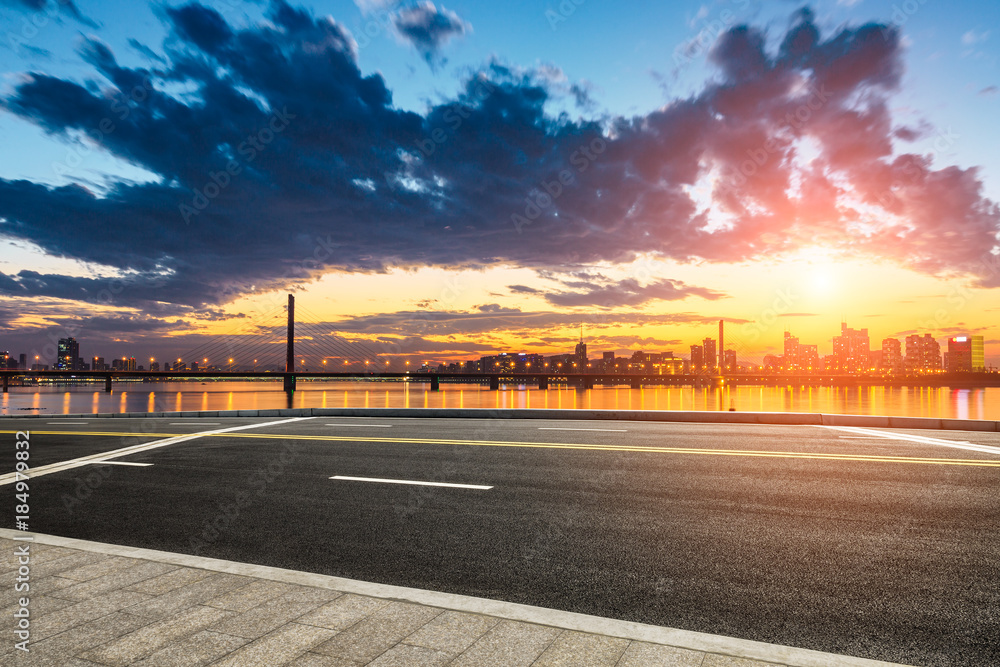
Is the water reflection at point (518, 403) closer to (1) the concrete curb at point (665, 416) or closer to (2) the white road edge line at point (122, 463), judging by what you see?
(1) the concrete curb at point (665, 416)

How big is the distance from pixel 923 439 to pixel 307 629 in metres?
14.3

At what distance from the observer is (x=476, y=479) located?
8664 mm

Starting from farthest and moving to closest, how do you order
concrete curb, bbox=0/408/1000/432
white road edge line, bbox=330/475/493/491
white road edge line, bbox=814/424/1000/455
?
concrete curb, bbox=0/408/1000/432
white road edge line, bbox=814/424/1000/455
white road edge line, bbox=330/475/493/491

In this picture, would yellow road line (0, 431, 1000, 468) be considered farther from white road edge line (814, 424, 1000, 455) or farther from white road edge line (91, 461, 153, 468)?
white road edge line (91, 461, 153, 468)

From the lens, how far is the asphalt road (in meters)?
4.14

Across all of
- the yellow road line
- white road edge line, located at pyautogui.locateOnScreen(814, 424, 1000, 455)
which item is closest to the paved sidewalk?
the yellow road line

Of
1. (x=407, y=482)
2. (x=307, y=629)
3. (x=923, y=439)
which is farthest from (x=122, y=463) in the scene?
(x=923, y=439)

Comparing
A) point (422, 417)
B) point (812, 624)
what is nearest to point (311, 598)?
point (812, 624)

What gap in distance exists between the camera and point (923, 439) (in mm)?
12938

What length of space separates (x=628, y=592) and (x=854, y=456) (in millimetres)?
8114

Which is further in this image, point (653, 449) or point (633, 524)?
point (653, 449)

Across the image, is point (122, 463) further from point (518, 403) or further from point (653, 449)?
point (518, 403)

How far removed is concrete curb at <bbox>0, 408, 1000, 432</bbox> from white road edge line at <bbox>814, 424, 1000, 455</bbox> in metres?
0.90

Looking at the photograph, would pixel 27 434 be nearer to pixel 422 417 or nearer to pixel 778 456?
pixel 422 417
